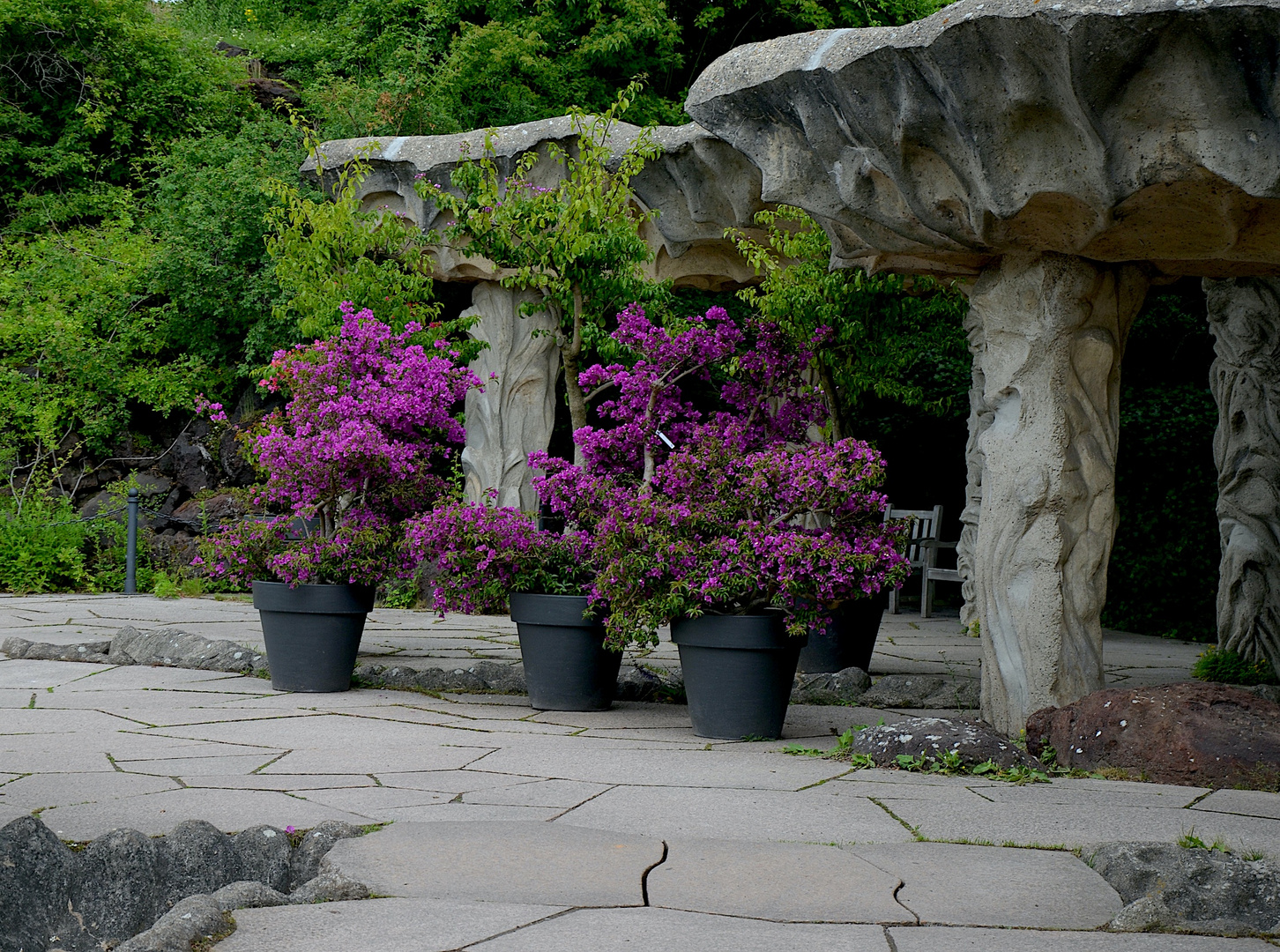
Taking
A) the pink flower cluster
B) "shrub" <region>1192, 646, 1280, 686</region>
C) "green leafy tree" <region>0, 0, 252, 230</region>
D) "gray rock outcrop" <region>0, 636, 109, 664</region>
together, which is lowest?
"gray rock outcrop" <region>0, 636, 109, 664</region>

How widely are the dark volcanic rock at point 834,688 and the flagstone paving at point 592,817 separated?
0.69ft

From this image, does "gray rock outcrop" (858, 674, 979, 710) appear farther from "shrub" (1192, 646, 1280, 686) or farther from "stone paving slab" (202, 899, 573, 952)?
"stone paving slab" (202, 899, 573, 952)

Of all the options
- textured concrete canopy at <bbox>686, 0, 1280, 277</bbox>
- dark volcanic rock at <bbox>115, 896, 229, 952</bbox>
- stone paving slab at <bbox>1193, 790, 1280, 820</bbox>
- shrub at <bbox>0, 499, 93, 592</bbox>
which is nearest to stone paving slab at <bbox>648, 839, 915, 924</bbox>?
dark volcanic rock at <bbox>115, 896, 229, 952</bbox>

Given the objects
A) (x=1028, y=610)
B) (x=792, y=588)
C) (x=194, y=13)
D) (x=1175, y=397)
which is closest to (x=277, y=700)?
(x=792, y=588)

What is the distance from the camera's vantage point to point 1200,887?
9.10ft

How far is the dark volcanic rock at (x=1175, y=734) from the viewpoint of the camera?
428cm

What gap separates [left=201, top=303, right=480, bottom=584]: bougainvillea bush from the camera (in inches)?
241

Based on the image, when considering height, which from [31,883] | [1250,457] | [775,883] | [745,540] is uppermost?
[1250,457]

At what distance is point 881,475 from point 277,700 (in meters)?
3.26

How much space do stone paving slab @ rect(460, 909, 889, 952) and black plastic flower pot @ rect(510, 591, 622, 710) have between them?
9.76 ft

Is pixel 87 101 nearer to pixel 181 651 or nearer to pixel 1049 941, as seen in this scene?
pixel 181 651

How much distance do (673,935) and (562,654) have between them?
10.8 feet

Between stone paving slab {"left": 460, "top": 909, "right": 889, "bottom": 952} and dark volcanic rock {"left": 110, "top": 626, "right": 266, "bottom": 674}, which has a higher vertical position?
stone paving slab {"left": 460, "top": 909, "right": 889, "bottom": 952}

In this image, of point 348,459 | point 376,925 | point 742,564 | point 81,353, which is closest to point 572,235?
point 348,459
